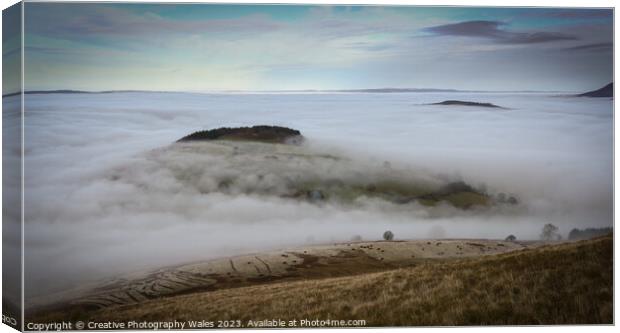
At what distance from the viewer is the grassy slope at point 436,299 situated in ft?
34.6

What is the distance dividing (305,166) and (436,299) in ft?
8.26

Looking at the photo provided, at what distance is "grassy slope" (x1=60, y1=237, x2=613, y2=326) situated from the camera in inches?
415

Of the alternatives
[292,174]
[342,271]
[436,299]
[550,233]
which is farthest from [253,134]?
[550,233]

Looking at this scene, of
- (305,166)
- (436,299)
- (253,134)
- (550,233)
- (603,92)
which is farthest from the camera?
(603,92)

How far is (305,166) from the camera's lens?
11031 mm

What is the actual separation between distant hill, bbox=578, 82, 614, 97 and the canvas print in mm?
33

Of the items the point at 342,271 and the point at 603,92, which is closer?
the point at 342,271

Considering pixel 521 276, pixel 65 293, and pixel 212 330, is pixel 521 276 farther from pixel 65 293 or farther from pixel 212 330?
pixel 65 293

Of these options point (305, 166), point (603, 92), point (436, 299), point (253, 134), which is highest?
point (603, 92)

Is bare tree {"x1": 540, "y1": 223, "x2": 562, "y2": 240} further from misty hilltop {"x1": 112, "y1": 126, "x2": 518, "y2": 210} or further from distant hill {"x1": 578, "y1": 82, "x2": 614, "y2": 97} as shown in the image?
distant hill {"x1": 578, "y1": 82, "x2": 614, "y2": 97}

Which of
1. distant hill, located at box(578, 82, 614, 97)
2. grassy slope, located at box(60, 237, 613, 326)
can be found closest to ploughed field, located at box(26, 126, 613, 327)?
grassy slope, located at box(60, 237, 613, 326)

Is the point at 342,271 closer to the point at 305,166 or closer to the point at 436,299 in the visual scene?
the point at 436,299

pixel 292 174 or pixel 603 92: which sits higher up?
pixel 603 92

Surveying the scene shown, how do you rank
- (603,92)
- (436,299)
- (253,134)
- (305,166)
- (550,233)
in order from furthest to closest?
(603,92)
(550,233)
(305,166)
(253,134)
(436,299)
